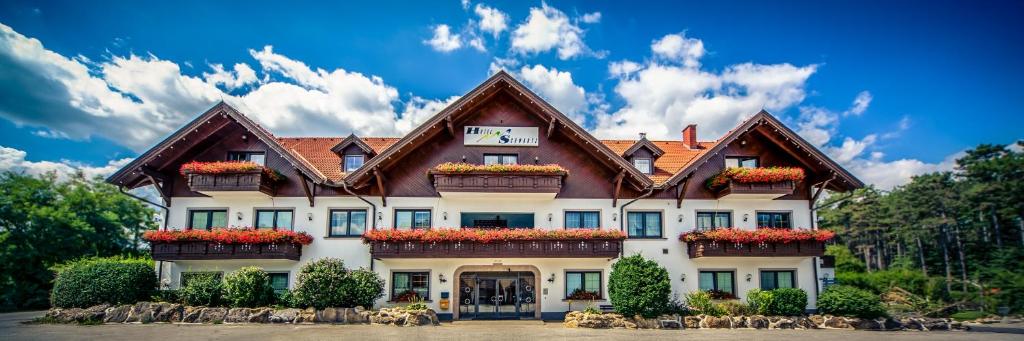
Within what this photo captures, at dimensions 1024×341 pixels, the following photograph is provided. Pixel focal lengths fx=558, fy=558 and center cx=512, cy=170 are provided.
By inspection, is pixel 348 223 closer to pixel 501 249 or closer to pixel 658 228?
pixel 501 249

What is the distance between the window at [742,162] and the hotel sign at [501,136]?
812cm

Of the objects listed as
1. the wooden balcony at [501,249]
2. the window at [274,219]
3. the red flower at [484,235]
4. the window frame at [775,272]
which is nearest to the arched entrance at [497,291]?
the wooden balcony at [501,249]

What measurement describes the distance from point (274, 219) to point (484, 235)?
8375 mm

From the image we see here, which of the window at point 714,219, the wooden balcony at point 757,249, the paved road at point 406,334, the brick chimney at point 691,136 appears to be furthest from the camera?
the brick chimney at point 691,136

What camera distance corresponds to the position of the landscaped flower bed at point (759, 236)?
2077 centimetres

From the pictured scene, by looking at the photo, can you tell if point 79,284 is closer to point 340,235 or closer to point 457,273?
point 340,235

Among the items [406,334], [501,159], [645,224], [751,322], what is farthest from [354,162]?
[751,322]

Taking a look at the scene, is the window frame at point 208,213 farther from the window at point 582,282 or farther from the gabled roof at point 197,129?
the window at point 582,282

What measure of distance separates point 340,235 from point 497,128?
7.37 metres

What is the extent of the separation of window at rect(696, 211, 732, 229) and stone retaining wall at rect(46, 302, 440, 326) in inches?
467

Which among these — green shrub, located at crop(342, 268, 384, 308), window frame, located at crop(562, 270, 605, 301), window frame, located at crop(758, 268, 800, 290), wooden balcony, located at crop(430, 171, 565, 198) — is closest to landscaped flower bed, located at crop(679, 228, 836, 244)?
window frame, located at crop(758, 268, 800, 290)

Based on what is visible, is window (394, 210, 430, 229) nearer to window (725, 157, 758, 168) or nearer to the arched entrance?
the arched entrance

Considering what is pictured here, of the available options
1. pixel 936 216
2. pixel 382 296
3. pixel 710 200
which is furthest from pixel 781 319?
pixel 936 216

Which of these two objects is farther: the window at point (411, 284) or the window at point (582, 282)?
the window at point (582, 282)
